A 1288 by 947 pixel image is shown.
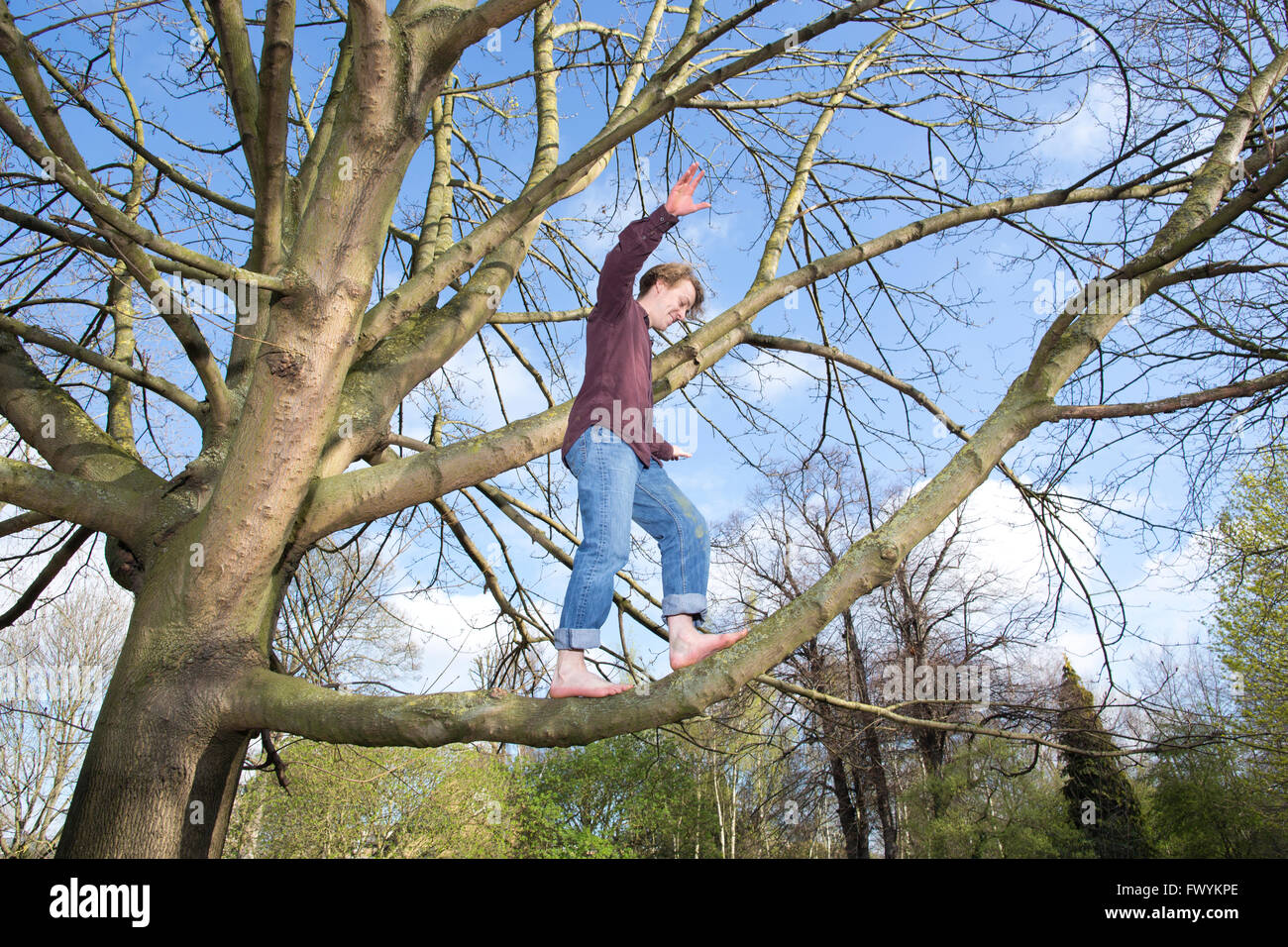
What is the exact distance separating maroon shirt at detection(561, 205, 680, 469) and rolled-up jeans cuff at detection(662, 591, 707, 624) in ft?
1.52

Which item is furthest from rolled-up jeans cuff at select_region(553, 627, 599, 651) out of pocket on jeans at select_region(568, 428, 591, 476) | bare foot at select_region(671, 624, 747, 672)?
pocket on jeans at select_region(568, 428, 591, 476)

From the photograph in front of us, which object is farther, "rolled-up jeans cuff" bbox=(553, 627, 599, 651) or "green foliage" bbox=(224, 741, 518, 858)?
"green foliage" bbox=(224, 741, 518, 858)

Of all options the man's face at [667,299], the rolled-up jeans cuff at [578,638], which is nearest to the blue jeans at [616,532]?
the rolled-up jeans cuff at [578,638]

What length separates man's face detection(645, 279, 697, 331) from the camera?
A: 3.12 meters

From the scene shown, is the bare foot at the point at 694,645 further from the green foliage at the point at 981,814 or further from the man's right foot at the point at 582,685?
the green foliage at the point at 981,814

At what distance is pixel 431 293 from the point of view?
4.00 m

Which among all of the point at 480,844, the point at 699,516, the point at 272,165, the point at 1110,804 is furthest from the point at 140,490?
the point at 1110,804

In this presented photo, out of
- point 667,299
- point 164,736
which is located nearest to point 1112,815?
point 667,299

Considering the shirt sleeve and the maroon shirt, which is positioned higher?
the shirt sleeve

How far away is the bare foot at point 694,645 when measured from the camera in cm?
Result: 267

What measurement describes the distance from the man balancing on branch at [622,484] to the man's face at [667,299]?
2.5 inches

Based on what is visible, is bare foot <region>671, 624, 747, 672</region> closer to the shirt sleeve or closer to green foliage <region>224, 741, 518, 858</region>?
the shirt sleeve

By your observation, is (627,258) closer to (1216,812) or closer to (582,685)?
(582,685)

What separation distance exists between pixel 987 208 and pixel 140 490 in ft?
14.3
